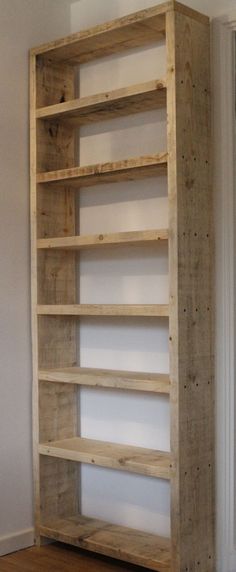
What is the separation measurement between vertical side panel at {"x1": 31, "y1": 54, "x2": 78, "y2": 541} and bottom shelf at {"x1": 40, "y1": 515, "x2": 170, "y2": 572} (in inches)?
3.5

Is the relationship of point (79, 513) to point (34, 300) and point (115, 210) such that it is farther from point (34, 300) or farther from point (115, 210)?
point (115, 210)

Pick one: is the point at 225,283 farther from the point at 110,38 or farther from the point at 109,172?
the point at 110,38

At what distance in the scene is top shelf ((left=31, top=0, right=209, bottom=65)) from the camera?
3.19 meters

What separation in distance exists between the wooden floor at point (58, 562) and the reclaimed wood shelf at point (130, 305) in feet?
0.27

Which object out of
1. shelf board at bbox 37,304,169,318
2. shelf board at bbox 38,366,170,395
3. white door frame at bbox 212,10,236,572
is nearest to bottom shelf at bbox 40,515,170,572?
white door frame at bbox 212,10,236,572

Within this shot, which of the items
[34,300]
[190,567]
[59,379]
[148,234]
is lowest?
[190,567]

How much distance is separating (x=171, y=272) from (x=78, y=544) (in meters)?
1.24

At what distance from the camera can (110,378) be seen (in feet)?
11.0

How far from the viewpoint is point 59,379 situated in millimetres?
3582


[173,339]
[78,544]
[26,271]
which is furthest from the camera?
[26,271]

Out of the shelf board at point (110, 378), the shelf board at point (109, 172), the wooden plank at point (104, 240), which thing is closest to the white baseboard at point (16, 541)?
the shelf board at point (110, 378)

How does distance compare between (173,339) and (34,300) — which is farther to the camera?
(34,300)

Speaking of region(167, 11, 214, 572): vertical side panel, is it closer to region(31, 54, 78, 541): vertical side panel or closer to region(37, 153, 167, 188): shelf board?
region(37, 153, 167, 188): shelf board

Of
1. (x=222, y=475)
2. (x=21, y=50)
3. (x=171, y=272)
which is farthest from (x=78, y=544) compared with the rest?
(x=21, y=50)
